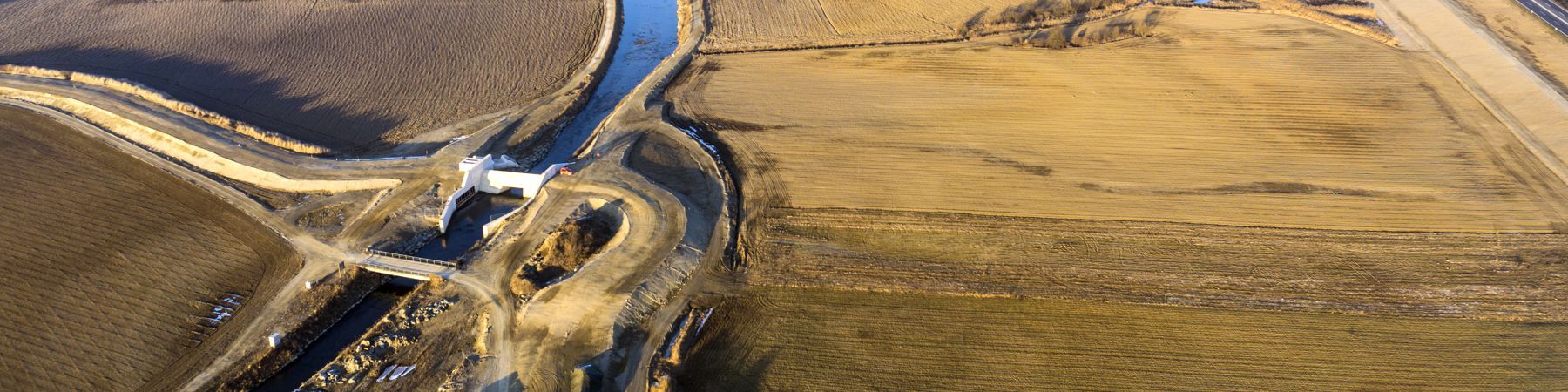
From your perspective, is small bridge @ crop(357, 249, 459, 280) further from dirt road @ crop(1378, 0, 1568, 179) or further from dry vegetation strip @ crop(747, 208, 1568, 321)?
dirt road @ crop(1378, 0, 1568, 179)

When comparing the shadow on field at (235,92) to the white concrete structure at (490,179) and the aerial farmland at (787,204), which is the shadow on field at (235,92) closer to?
the aerial farmland at (787,204)

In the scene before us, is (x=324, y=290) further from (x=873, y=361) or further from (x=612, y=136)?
(x=873, y=361)

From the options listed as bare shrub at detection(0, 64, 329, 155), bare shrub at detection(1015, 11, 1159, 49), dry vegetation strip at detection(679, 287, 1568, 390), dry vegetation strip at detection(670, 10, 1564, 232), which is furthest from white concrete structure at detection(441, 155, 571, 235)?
bare shrub at detection(1015, 11, 1159, 49)

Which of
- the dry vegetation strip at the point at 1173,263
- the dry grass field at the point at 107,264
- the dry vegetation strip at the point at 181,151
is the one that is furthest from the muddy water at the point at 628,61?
the dry vegetation strip at the point at 1173,263

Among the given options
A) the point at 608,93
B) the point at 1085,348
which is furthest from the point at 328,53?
the point at 1085,348

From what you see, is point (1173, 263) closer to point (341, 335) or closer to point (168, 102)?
point (341, 335)

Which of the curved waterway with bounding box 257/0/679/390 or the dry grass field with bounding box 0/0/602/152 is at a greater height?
the dry grass field with bounding box 0/0/602/152

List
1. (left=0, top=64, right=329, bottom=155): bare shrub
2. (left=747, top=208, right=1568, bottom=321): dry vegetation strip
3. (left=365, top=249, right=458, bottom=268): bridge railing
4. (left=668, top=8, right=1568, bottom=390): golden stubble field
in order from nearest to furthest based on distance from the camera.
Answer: (left=668, top=8, right=1568, bottom=390): golden stubble field
(left=747, top=208, right=1568, bottom=321): dry vegetation strip
(left=365, top=249, right=458, bottom=268): bridge railing
(left=0, top=64, right=329, bottom=155): bare shrub
